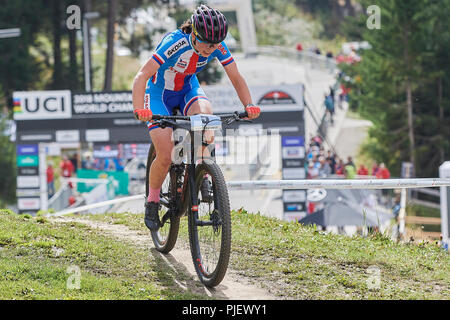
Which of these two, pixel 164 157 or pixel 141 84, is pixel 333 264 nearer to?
pixel 164 157

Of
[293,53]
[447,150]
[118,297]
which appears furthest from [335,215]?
[293,53]

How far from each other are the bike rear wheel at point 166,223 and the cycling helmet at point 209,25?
1.51m

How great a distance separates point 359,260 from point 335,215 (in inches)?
178

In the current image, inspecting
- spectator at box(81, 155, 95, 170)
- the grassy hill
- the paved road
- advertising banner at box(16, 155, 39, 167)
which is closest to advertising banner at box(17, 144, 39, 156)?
advertising banner at box(16, 155, 39, 167)

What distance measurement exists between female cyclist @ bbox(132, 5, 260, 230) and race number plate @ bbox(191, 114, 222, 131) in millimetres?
298

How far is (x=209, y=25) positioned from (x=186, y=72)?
2.71ft

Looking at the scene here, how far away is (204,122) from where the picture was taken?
6.29m

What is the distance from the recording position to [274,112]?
75.7 ft

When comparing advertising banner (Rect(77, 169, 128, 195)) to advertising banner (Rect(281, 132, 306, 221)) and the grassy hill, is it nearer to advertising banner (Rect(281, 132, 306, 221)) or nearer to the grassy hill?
advertising banner (Rect(281, 132, 306, 221))

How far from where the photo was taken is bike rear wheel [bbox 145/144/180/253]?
283 inches

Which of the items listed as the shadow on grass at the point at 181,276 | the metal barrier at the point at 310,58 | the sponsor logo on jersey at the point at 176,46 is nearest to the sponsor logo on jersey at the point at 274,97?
the shadow on grass at the point at 181,276

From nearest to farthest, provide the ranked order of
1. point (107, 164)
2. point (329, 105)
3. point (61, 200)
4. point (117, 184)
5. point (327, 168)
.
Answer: point (61, 200), point (327, 168), point (117, 184), point (107, 164), point (329, 105)

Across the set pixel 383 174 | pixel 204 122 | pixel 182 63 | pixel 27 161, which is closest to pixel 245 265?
pixel 204 122

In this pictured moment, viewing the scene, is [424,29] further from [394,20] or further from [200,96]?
[200,96]
